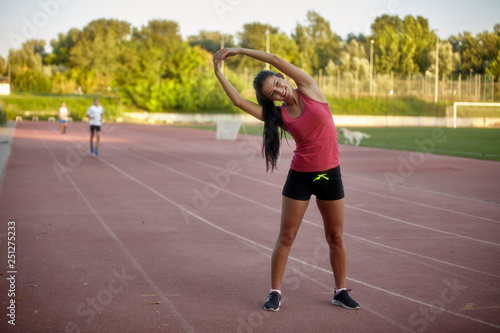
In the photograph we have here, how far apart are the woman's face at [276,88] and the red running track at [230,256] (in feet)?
5.65

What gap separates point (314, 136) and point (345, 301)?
1382 millimetres

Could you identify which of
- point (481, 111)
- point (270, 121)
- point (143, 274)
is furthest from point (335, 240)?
point (481, 111)

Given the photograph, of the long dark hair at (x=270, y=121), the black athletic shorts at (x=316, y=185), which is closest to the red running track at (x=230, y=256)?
the black athletic shorts at (x=316, y=185)

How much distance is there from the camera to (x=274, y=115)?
5.12m

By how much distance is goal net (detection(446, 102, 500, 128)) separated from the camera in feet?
163

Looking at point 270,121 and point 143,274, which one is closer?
point 270,121

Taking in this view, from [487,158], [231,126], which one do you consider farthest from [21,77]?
[487,158]

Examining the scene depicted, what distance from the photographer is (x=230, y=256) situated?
23.3 feet

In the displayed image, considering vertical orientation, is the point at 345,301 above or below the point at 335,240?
below

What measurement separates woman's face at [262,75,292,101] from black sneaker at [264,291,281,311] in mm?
1585

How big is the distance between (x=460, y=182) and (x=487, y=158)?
20.6 ft

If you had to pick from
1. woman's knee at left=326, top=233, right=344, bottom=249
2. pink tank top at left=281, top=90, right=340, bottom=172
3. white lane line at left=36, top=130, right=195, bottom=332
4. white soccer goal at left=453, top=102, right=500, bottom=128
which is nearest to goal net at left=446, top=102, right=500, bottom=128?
white soccer goal at left=453, top=102, right=500, bottom=128

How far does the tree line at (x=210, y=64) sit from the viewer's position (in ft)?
191

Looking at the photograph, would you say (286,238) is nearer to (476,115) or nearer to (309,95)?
(309,95)
